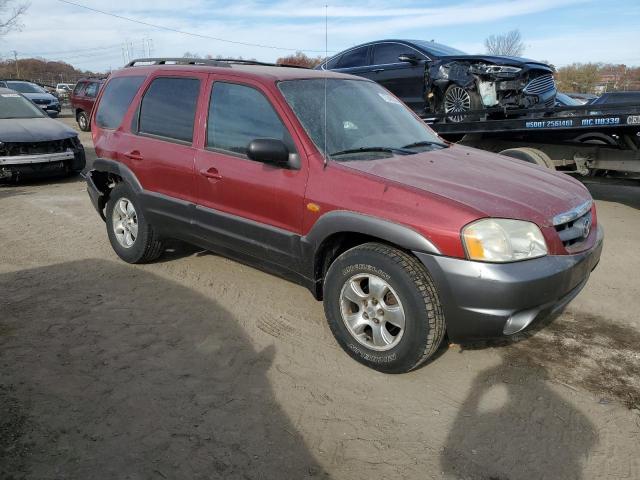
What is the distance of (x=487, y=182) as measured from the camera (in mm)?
3254

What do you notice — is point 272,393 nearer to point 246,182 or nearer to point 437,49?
point 246,182

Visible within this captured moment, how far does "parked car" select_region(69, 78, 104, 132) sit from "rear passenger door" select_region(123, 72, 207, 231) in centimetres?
1518

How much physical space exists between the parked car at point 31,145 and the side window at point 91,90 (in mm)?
8602

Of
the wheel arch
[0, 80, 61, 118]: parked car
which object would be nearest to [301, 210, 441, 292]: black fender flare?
the wheel arch

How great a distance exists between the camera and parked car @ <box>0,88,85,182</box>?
865cm

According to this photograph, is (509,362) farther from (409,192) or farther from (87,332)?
(87,332)

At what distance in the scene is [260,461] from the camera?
2.47 m

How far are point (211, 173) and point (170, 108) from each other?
897mm

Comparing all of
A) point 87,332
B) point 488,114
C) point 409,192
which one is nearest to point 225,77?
point 409,192

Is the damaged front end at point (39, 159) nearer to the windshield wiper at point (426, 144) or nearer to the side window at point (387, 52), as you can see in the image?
the side window at point (387, 52)

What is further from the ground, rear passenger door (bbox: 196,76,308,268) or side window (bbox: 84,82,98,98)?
side window (bbox: 84,82,98,98)

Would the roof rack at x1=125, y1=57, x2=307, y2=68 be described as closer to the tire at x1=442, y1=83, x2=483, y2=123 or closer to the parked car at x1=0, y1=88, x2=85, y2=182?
the tire at x1=442, y1=83, x2=483, y2=123

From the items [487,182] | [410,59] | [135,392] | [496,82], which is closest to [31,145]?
[410,59]

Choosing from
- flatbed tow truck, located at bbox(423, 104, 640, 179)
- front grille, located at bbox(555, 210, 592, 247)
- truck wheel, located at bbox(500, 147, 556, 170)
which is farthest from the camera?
truck wheel, located at bbox(500, 147, 556, 170)
